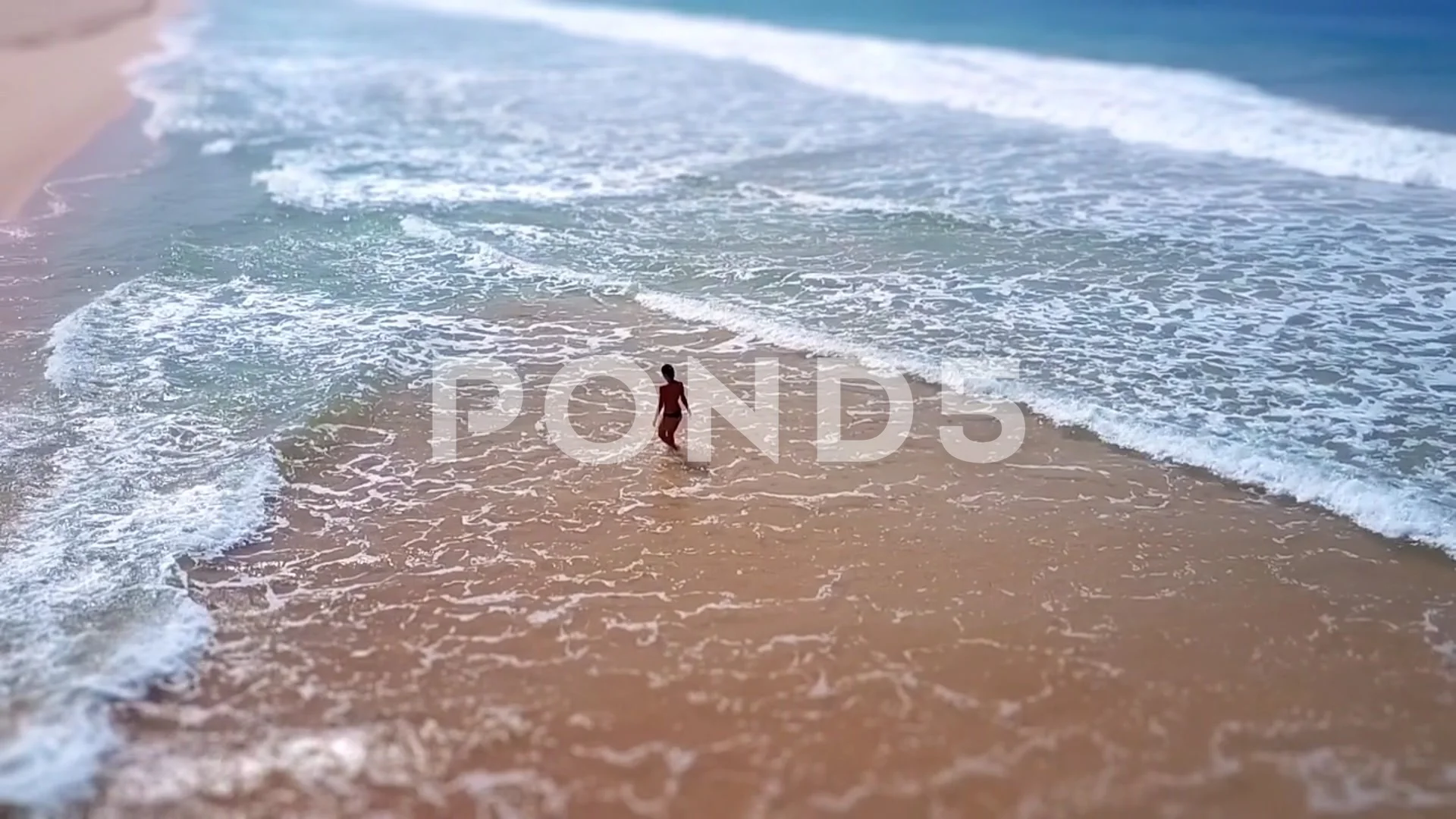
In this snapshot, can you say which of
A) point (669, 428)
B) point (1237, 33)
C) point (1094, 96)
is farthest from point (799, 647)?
point (1237, 33)

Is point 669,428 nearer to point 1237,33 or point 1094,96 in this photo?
point 1094,96

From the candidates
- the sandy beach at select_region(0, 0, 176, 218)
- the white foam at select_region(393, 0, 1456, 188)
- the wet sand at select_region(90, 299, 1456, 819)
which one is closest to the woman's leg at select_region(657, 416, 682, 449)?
the wet sand at select_region(90, 299, 1456, 819)

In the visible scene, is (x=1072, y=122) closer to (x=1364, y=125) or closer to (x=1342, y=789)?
(x=1364, y=125)

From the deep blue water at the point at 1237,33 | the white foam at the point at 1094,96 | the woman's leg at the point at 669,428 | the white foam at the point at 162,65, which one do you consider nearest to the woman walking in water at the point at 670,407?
the woman's leg at the point at 669,428

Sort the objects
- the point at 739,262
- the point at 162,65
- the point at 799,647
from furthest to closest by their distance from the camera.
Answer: the point at 162,65 < the point at 739,262 < the point at 799,647

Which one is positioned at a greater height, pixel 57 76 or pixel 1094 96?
pixel 57 76

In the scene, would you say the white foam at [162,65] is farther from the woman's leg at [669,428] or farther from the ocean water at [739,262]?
the woman's leg at [669,428]

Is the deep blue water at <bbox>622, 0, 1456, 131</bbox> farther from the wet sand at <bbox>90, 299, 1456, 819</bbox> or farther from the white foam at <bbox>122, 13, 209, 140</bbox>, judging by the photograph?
the white foam at <bbox>122, 13, 209, 140</bbox>
